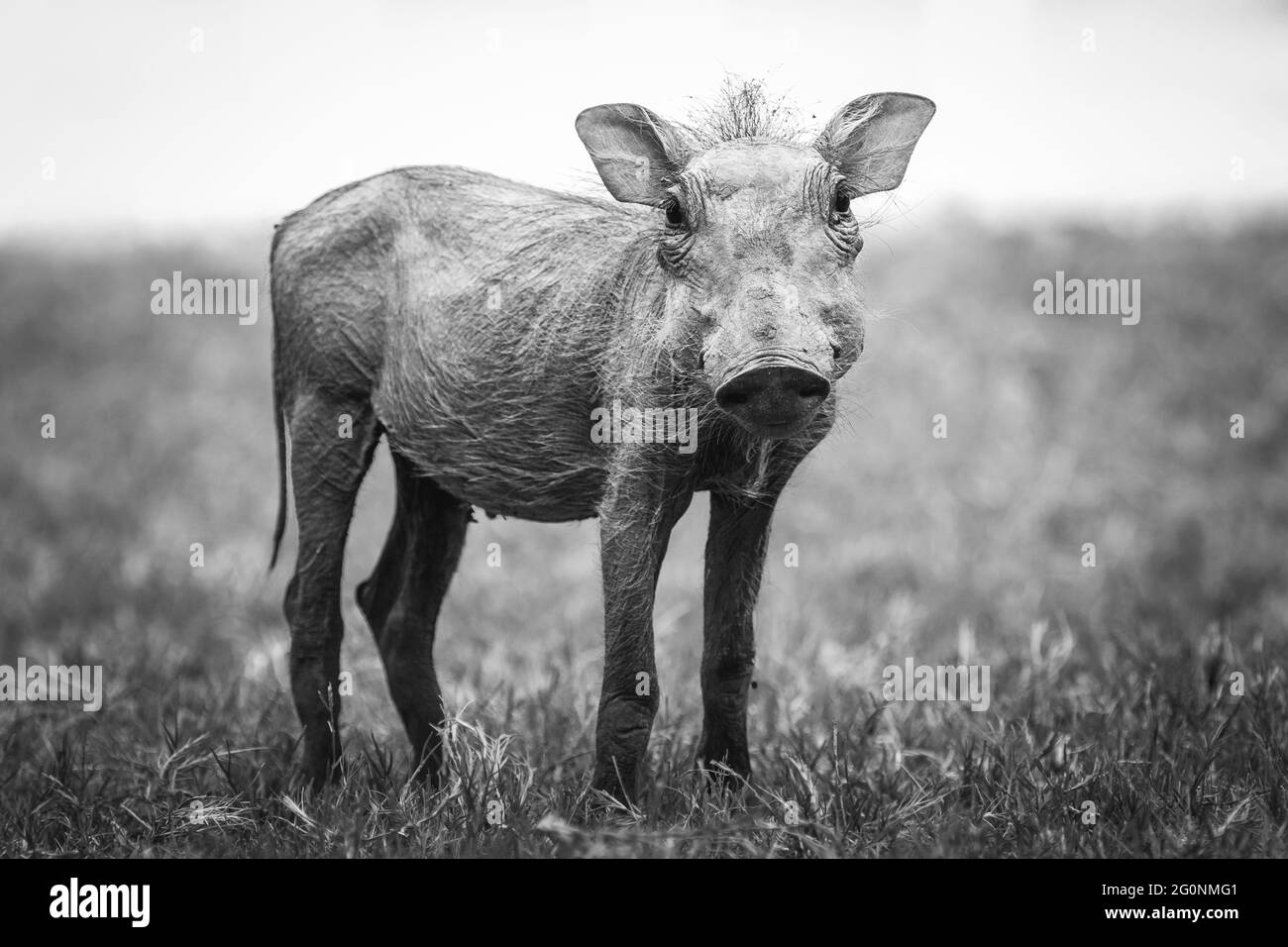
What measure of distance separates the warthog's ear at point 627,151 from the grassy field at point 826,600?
1.13m

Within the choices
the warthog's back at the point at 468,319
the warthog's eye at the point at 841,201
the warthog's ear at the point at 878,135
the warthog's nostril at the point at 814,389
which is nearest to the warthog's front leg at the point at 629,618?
the warthog's back at the point at 468,319

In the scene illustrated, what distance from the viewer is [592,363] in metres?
5.05

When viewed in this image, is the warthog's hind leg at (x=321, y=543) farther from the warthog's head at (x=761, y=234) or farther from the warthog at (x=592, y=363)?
the warthog's head at (x=761, y=234)

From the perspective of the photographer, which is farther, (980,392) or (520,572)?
(980,392)

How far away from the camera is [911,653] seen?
29.0ft

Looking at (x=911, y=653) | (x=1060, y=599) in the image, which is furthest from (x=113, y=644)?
(x=1060, y=599)

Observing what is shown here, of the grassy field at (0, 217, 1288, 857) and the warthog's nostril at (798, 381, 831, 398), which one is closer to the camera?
the warthog's nostril at (798, 381, 831, 398)

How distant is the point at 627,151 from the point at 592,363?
2.44 feet

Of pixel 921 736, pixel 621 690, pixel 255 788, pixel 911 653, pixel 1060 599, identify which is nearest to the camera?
pixel 621 690

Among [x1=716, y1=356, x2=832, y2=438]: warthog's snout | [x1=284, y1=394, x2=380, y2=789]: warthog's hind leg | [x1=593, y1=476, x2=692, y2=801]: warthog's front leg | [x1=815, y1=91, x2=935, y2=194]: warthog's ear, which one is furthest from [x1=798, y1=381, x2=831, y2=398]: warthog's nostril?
[x1=284, y1=394, x2=380, y2=789]: warthog's hind leg

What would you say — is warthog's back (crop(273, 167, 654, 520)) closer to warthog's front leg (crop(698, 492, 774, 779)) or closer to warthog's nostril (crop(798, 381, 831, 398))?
warthog's front leg (crop(698, 492, 774, 779))

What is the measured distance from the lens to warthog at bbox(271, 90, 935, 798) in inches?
173
